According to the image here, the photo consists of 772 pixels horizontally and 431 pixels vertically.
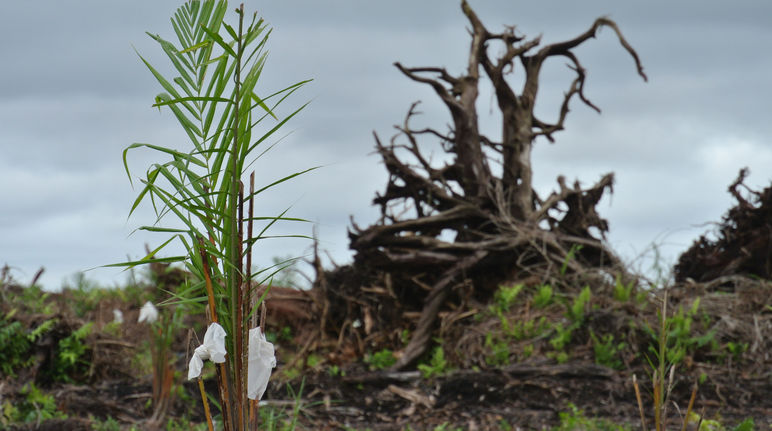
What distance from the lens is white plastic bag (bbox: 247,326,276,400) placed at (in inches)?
85.5

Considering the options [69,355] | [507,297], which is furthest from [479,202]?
[69,355]

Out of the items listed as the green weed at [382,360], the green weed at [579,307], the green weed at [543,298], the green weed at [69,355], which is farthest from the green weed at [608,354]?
the green weed at [69,355]

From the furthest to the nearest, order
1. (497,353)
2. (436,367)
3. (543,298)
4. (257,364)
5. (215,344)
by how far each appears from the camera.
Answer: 1. (543,298)
2. (497,353)
3. (436,367)
4. (257,364)
5. (215,344)

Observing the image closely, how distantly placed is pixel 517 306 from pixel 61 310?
201 inches

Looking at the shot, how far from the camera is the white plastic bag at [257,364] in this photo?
7.13 ft

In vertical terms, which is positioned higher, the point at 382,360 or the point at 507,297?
the point at 507,297

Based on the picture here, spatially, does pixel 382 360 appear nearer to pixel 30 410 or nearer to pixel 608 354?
pixel 608 354

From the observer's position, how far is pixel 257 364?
7.16 ft

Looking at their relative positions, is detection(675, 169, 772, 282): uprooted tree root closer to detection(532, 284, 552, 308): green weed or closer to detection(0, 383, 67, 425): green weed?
detection(532, 284, 552, 308): green weed

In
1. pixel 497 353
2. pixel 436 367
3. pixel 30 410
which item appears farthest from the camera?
pixel 497 353

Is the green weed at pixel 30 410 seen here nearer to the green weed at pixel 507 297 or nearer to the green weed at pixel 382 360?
the green weed at pixel 382 360

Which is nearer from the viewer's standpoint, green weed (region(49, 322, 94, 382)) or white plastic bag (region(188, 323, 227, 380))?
white plastic bag (region(188, 323, 227, 380))

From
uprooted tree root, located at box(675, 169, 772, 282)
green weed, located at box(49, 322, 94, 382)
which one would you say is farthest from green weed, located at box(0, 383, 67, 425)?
uprooted tree root, located at box(675, 169, 772, 282)

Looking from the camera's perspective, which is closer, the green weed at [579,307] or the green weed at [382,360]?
the green weed at [579,307]
